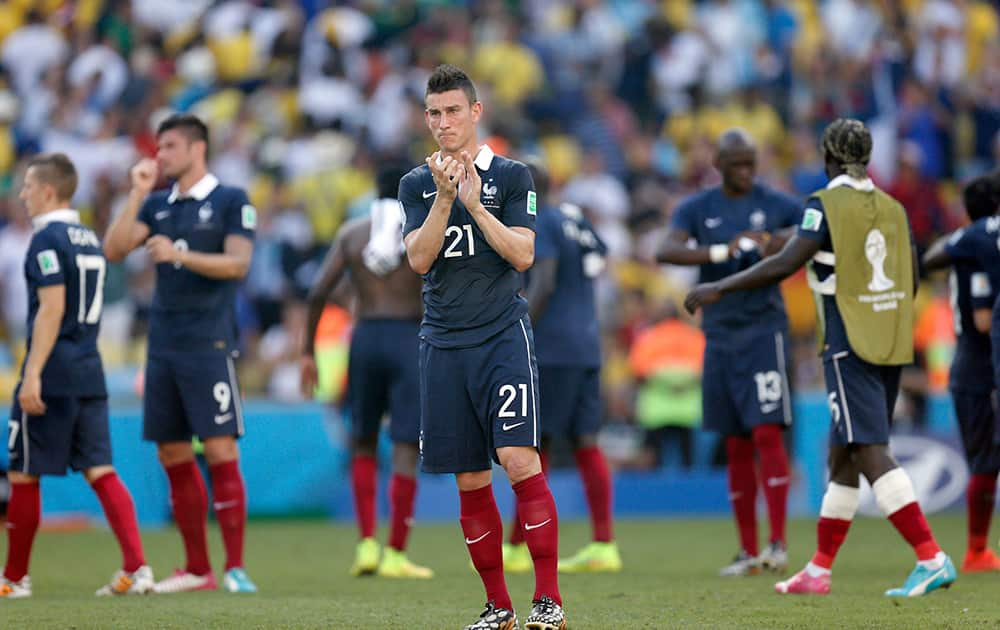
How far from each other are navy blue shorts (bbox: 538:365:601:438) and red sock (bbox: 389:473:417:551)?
1055 millimetres

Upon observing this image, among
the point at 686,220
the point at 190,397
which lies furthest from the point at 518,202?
the point at 686,220

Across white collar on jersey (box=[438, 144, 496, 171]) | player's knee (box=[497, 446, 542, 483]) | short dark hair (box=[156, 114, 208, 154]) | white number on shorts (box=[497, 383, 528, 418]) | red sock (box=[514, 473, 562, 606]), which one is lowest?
red sock (box=[514, 473, 562, 606])

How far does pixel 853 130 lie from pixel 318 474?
7902mm

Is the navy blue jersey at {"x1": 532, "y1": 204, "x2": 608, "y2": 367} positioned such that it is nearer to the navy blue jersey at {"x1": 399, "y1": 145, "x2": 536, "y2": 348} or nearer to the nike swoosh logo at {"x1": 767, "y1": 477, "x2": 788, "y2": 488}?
the nike swoosh logo at {"x1": 767, "y1": 477, "x2": 788, "y2": 488}

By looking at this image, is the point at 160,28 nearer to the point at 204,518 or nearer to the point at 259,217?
the point at 259,217

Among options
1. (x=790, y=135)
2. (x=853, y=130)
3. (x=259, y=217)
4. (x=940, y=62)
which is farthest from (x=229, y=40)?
(x=853, y=130)

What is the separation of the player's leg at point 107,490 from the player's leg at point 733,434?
142 inches

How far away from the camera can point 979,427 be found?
9445mm

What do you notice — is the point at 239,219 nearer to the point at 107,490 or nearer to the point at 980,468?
the point at 107,490

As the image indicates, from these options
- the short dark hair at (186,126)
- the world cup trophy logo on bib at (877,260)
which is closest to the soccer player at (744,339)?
the world cup trophy logo on bib at (877,260)

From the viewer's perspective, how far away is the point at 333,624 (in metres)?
6.85

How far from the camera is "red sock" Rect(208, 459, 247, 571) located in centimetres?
895

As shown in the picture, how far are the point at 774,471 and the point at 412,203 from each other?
3895mm

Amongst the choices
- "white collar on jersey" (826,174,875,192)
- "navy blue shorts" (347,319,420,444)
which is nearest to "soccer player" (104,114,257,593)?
"navy blue shorts" (347,319,420,444)
